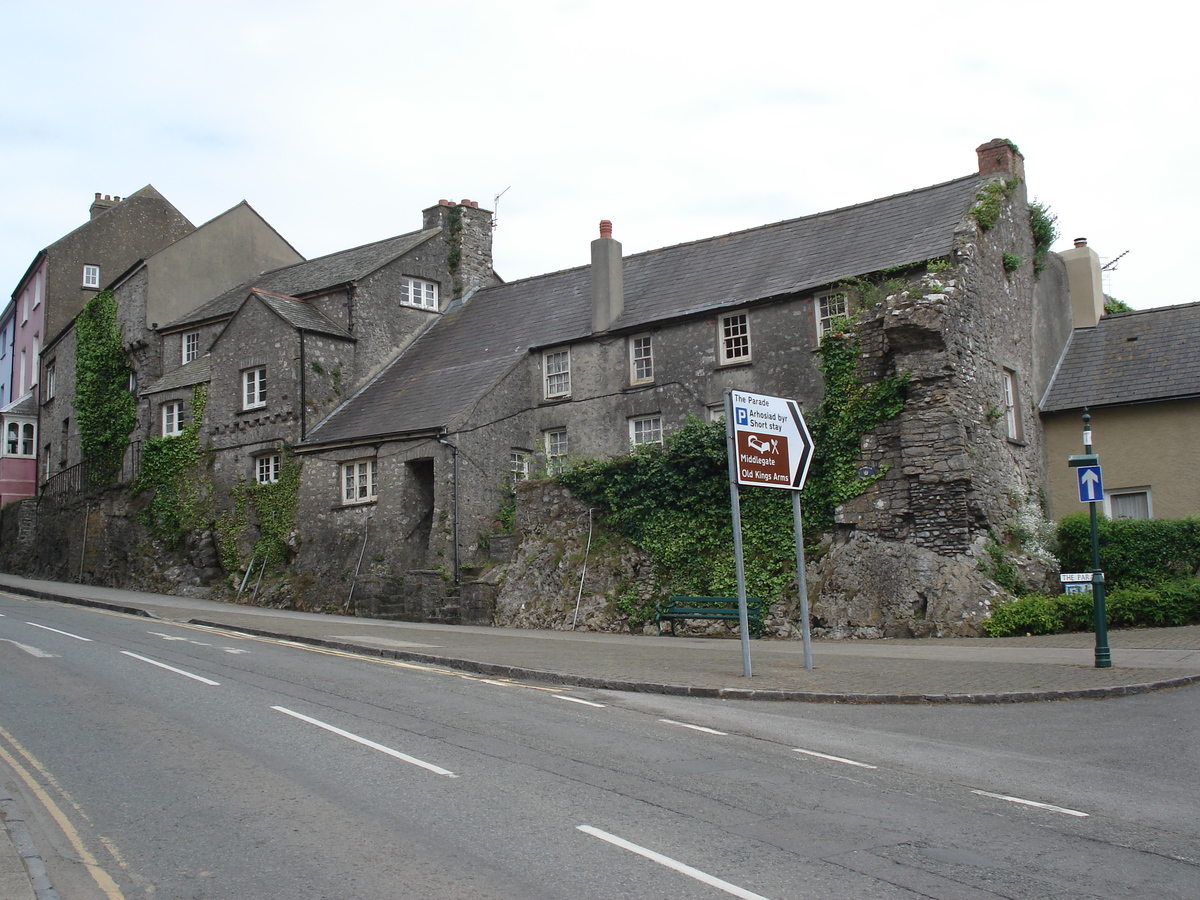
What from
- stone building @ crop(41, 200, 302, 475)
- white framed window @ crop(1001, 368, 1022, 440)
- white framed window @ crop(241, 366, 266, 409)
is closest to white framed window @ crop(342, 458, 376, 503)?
white framed window @ crop(241, 366, 266, 409)

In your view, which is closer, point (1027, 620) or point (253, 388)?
point (1027, 620)

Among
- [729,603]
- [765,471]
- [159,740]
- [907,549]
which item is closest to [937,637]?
[907,549]

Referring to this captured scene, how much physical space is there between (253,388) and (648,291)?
12862 millimetres

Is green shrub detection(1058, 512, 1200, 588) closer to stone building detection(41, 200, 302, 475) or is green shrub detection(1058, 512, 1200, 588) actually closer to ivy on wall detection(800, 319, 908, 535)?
ivy on wall detection(800, 319, 908, 535)

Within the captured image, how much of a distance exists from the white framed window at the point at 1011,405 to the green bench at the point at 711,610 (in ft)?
23.4

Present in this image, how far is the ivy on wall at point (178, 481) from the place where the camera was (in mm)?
33156

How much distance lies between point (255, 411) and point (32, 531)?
57.4 feet

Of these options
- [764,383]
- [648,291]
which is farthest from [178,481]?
[764,383]

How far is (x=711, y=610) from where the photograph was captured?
844 inches

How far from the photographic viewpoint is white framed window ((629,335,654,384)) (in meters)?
26.8

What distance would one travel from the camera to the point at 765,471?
14891 millimetres

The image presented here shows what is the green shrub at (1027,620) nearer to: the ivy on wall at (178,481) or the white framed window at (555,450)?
the white framed window at (555,450)

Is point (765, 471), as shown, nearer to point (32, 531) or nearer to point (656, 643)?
point (656, 643)

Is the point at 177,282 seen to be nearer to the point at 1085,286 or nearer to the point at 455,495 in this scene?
the point at 455,495
